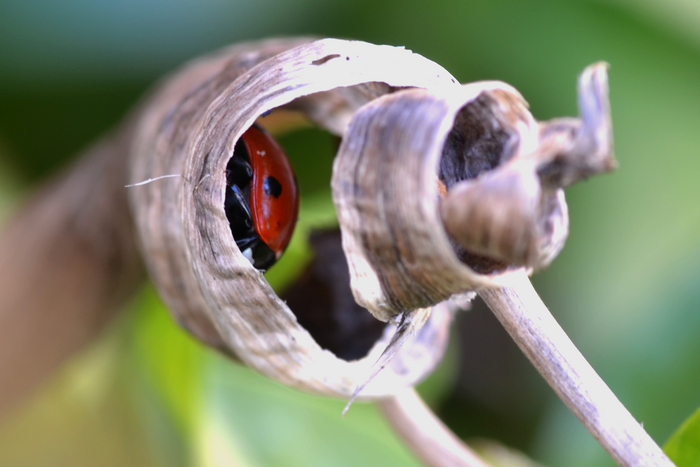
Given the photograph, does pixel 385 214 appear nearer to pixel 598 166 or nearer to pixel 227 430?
pixel 598 166

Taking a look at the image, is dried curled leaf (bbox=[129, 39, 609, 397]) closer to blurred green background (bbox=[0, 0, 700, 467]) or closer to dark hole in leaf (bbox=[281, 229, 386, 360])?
dark hole in leaf (bbox=[281, 229, 386, 360])

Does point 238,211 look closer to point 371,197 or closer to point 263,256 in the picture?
point 263,256

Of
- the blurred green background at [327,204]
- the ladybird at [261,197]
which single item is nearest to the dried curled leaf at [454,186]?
the ladybird at [261,197]

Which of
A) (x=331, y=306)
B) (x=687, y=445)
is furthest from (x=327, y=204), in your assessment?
(x=687, y=445)

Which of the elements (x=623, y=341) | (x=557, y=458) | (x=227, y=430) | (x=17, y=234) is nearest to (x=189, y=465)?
(x=227, y=430)

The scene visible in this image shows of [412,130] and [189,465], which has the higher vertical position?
[412,130]

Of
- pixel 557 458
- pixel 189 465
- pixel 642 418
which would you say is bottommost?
pixel 189 465
